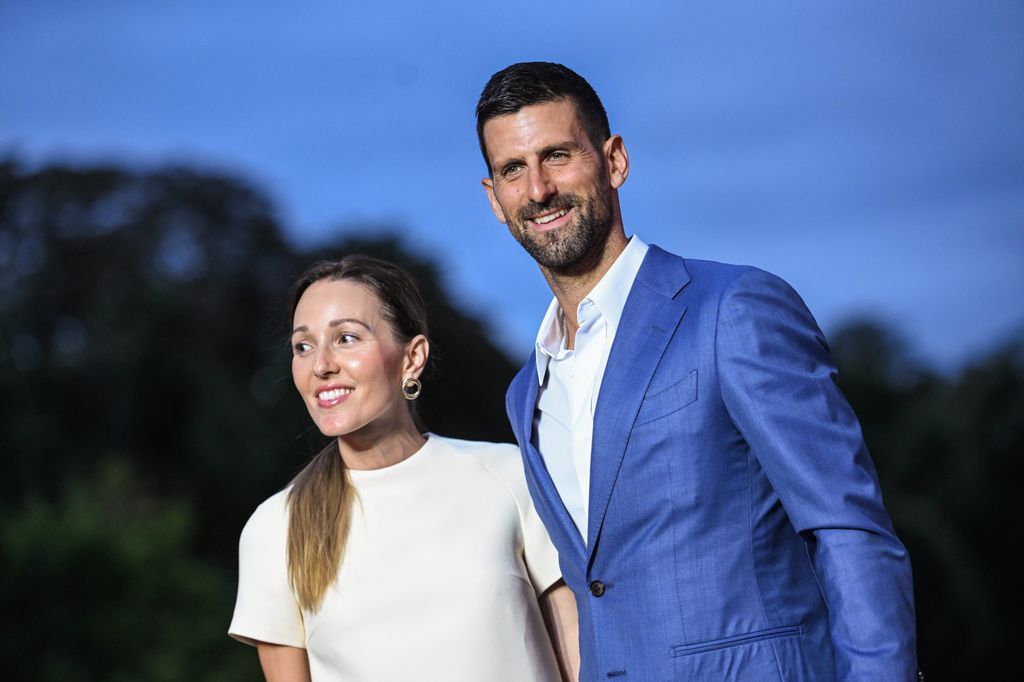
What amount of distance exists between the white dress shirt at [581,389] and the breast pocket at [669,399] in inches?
7.9

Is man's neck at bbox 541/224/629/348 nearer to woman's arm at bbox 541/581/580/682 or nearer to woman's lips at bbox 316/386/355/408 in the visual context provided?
woman's lips at bbox 316/386/355/408

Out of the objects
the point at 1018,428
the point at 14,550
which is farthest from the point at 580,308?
the point at 1018,428

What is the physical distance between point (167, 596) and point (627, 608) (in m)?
11.6

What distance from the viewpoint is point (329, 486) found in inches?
139

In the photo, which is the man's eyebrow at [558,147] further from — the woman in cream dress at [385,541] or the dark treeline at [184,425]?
the dark treeline at [184,425]

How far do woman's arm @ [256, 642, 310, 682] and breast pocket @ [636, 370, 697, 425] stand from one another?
135 cm

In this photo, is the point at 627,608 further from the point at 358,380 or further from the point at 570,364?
the point at 358,380

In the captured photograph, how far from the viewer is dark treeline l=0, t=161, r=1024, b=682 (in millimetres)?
12703

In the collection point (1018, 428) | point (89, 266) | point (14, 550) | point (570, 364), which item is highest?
point (89, 266)

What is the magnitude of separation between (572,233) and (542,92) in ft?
1.18

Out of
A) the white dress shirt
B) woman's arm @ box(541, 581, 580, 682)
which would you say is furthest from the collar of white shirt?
woman's arm @ box(541, 581, 580, 682)

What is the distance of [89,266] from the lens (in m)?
31.9

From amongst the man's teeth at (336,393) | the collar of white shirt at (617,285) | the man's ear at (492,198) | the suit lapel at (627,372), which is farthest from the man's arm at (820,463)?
the man's teeth at (336,393)

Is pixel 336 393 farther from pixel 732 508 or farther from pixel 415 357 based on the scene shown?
pixel 732 508
